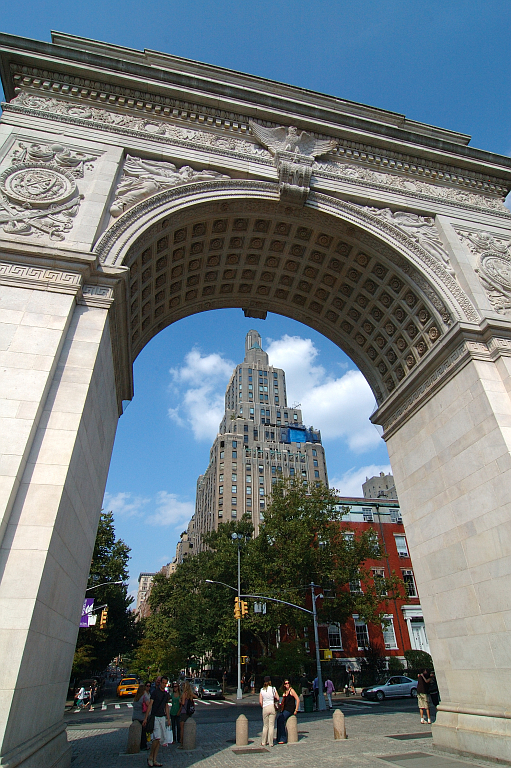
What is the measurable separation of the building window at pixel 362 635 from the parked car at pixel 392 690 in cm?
979

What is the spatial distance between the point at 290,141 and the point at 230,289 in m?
5.49

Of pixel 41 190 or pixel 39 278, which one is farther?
pixel 41 190

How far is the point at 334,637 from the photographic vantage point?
132 ft

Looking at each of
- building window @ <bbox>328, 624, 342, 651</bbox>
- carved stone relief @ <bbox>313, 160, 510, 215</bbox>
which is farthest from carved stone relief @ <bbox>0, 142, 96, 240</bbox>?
building window @ <bbox>328, 624, 342, 651</bbox>

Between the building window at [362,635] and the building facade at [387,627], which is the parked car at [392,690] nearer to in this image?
the building facade at [387,627]

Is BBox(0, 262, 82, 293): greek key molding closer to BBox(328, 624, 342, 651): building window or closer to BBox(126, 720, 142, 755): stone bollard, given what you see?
BBox(126, 720, 142, 755): stone bollard

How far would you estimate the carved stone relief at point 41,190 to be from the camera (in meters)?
10.9

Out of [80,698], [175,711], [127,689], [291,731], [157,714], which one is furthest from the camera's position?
[127,689]

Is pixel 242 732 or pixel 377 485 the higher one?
pixel 377 485

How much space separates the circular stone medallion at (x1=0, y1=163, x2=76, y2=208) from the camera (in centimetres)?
1138

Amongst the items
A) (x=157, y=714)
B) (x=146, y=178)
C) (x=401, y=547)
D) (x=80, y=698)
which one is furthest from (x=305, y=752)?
(x=401, y=547)

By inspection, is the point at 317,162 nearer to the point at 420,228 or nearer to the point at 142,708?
the point at 420,228

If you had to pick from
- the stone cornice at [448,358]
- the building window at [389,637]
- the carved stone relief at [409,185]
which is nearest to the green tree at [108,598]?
the building window at [389,637]

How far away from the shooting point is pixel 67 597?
8.91 meters
